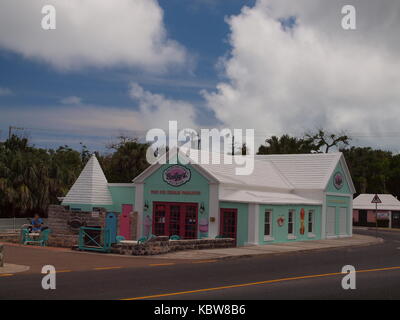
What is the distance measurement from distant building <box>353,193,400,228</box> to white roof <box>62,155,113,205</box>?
1440 inches

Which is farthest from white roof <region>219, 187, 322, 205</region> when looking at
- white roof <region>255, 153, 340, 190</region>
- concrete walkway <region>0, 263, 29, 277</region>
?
concrete walkway <region>0, 263, 29, 277</region>

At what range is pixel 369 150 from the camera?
3420 inches

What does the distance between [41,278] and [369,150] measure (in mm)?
77900

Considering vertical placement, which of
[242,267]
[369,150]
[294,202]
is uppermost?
[369,150]

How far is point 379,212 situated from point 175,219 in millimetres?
36004

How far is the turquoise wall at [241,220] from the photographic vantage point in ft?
97.6

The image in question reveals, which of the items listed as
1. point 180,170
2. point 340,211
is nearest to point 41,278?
point 180,170

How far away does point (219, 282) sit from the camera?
1507 cm

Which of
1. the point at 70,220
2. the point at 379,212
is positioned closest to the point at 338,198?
the point at 70,220

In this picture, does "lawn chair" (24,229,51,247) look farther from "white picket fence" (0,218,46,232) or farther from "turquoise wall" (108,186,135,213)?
"white picket fence" (0,218,46,232)

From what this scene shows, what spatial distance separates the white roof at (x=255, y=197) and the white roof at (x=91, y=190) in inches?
291

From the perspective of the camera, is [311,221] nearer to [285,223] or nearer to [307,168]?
[285,223]
